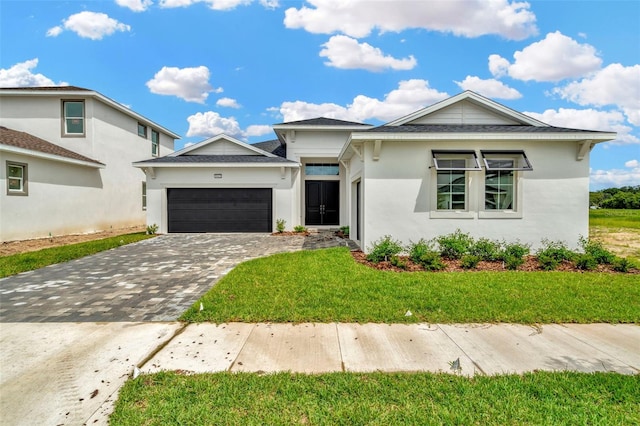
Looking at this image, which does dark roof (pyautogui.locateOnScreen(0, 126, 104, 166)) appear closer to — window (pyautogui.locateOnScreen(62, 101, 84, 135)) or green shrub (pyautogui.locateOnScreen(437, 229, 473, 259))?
window (pyautogui.locateOnScreen(62, 101, 84, 135))

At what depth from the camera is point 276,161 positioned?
46.7 feet

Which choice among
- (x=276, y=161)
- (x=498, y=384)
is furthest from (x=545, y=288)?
(x=276, y=161)

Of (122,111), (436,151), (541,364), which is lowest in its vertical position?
(541,364)

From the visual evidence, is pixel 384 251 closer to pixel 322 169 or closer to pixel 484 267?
pixel 484 267

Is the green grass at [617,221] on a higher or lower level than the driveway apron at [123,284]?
higher

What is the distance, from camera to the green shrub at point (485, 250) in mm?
7895

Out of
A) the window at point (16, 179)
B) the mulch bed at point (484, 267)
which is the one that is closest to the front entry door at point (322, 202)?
the mulch bed at point (484, 267)

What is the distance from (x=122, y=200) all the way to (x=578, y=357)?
20076mm

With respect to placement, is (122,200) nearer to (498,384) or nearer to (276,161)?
(276,161)

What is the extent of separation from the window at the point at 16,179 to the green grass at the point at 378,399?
13420 mm

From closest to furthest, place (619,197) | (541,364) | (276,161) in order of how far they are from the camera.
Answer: (541,364), (276,161), (619,197)

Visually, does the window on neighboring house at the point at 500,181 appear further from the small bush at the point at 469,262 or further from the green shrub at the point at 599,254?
the small bush at the point at 469,262

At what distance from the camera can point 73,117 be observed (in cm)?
1583

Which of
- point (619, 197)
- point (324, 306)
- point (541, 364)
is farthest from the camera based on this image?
point (619, 197)
